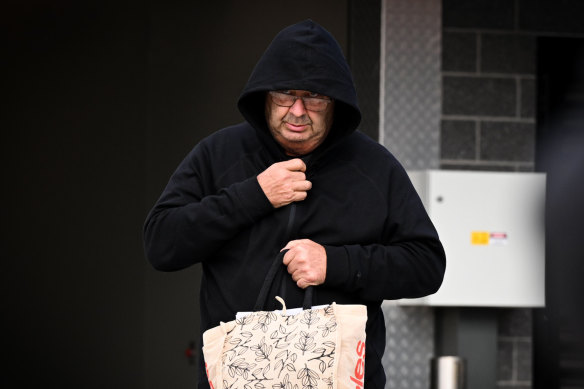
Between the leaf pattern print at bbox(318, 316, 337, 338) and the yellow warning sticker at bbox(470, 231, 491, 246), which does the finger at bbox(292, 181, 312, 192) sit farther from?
the yellow warning sticker at bbox(470, 231, 491, 246)

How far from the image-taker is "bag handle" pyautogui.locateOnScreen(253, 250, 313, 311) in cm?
227

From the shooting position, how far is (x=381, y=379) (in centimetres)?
243

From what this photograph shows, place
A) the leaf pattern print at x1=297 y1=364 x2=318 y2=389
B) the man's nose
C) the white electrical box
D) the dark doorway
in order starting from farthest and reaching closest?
the dark doorway
the white electrical box
the man's nose
the leaf pattern print at x1=297 y1=364 x2=318 y2=389

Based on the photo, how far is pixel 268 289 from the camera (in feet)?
7.52

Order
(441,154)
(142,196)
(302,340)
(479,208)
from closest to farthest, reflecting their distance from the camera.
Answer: (302,340)
(479,208)
(441,154)
(142,196)

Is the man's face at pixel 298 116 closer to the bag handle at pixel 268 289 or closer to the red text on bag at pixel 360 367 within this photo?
the bag handle at pixel 268 289

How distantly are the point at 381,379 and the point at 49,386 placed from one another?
2.87m

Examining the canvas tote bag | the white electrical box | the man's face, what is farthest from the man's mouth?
the white electrical box

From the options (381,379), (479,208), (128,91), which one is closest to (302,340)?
(381,379)

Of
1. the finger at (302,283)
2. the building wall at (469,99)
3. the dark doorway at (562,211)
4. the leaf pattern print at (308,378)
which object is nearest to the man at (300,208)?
the finger at (302,283)

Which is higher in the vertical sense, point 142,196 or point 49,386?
point 142,196

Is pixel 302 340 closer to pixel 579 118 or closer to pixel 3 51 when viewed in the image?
pixel 579 118

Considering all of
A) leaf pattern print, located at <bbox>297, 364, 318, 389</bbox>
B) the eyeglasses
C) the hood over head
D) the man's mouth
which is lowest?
leaf pattern print, located at <bbox>297, 364, 318, 389</bbox>

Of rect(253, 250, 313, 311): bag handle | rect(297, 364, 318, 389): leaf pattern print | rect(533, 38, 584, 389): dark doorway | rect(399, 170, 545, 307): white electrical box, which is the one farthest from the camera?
rect(533, 38, 584, 389): dark doorway
